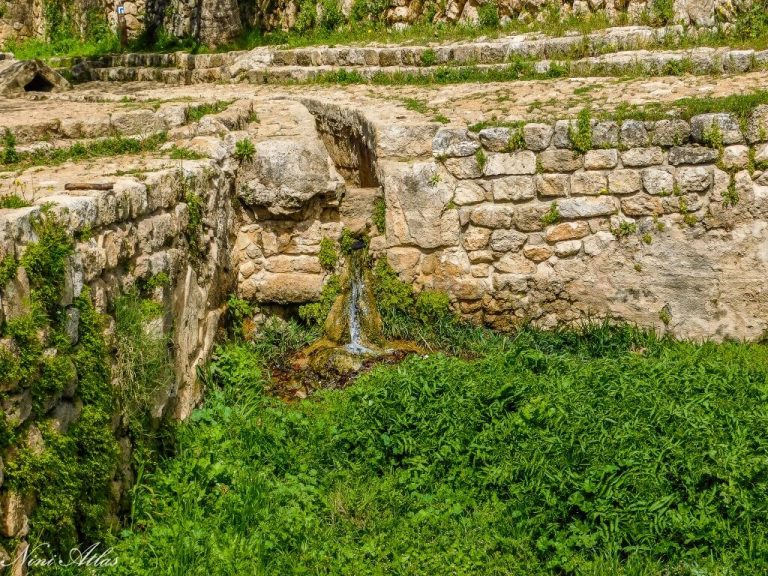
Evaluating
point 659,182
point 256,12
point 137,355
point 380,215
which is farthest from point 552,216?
point 256,12

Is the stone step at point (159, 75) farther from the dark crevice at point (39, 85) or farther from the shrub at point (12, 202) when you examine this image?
the shrub at point (12, 202)

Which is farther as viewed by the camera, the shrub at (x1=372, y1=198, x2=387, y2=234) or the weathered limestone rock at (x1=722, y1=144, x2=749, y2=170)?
the shrub at (x1=372, y1=198, x2=387, y2=234)

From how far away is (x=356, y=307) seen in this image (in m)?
7.96

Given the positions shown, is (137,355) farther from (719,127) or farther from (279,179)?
(719,127)

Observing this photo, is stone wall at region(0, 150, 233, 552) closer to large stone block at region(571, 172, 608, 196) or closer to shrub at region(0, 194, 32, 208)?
shrub at region(0, 194, 32, 208)

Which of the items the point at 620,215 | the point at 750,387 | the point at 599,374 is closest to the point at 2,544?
the point at 599,374

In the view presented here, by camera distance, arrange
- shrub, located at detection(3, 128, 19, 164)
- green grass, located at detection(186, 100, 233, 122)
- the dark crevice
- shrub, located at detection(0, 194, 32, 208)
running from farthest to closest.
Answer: the dark crevice
green grass, located at detection(186, 100, 233, 122)
shrub, located at detection(3, 128, 19, 164)
shrub, located at detection(0, 194, 32, 208)

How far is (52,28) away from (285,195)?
39.7 feet

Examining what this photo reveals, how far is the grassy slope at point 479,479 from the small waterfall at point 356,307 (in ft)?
4.07

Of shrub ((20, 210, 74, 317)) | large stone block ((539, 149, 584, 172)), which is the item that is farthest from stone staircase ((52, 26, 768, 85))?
shrub ((20, 210, 74, 317))

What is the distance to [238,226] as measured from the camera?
776cm

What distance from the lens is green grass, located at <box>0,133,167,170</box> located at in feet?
22.0

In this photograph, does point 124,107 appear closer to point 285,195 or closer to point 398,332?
point 285,195

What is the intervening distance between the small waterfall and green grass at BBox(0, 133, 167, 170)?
1.93 m
